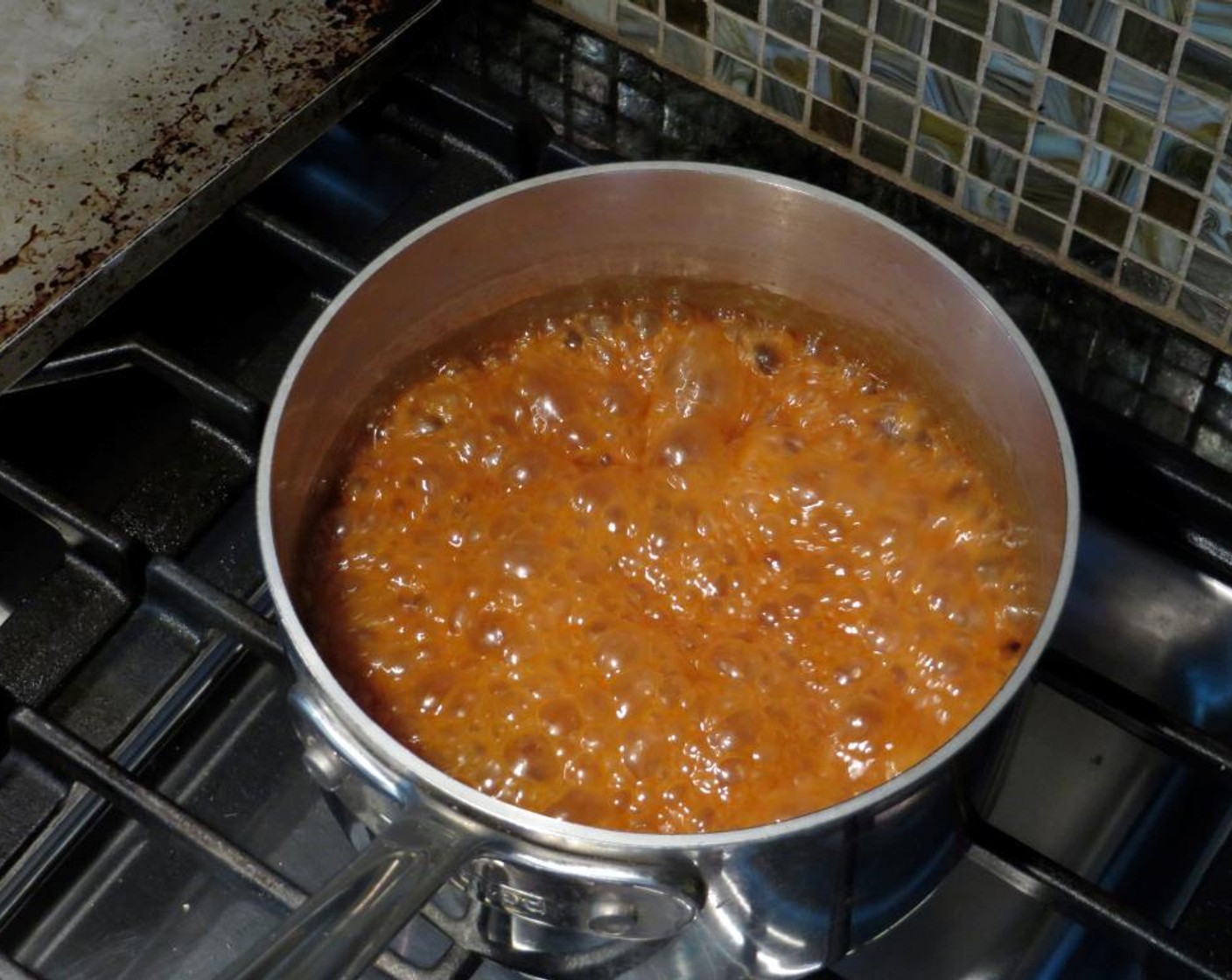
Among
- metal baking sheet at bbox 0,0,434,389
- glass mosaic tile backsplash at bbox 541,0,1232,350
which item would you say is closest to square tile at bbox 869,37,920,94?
glass mosaic tile backsplash at bbox 541,0,1232,350

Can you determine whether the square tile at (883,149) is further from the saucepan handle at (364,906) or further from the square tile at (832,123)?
the saucepan handle at (364,906)

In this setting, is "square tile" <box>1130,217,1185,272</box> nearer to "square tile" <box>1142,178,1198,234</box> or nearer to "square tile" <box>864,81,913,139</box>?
"square tile" <box>1142,178,1198,234</box>

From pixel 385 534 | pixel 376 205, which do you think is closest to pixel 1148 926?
pixel 385 534

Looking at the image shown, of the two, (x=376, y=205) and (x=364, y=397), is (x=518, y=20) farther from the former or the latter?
(x=364, y=397)

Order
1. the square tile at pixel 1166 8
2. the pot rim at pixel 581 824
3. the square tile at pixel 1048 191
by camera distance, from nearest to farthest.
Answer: the pot rim at pixel 581 824
the square tile at pixel 1166 8
the square tile at pixel 1048 191

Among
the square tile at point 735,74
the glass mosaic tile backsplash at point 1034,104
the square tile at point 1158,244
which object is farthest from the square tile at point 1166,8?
the square tile at point 735,74
